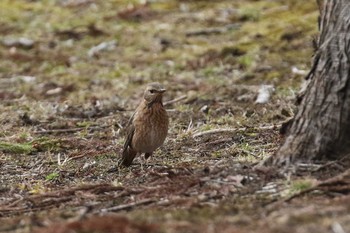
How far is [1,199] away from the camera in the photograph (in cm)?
636

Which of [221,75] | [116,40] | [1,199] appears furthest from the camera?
[116,40]

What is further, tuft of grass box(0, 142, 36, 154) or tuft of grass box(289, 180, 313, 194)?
tuft of grass box(0, 142, 36, 154)

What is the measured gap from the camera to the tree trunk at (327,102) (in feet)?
18.6

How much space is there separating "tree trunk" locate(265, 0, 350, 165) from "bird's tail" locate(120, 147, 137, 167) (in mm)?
2142

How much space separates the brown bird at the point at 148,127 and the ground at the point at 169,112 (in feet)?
0.64

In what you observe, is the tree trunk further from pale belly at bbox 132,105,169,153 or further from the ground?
pale belly at bbox 132,105,169,153

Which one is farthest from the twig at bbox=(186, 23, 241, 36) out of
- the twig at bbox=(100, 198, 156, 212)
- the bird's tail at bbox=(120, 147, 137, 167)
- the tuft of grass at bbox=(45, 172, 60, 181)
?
the twig at bbox=(100, 198, 156, 212)

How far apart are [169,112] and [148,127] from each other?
2.52 m

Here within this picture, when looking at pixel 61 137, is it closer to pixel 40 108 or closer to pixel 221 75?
pixel 40 108

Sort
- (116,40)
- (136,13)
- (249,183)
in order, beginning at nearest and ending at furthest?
1. (249,183)
2. (116,40)
3. (136,13)

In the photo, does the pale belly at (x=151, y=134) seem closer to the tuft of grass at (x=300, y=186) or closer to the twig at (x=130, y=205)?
the twig at (x=130, y=205)

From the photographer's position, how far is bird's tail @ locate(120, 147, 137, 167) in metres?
7.68

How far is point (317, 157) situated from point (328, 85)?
51cm

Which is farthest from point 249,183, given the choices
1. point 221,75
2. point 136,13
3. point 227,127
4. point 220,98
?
point 136,13
